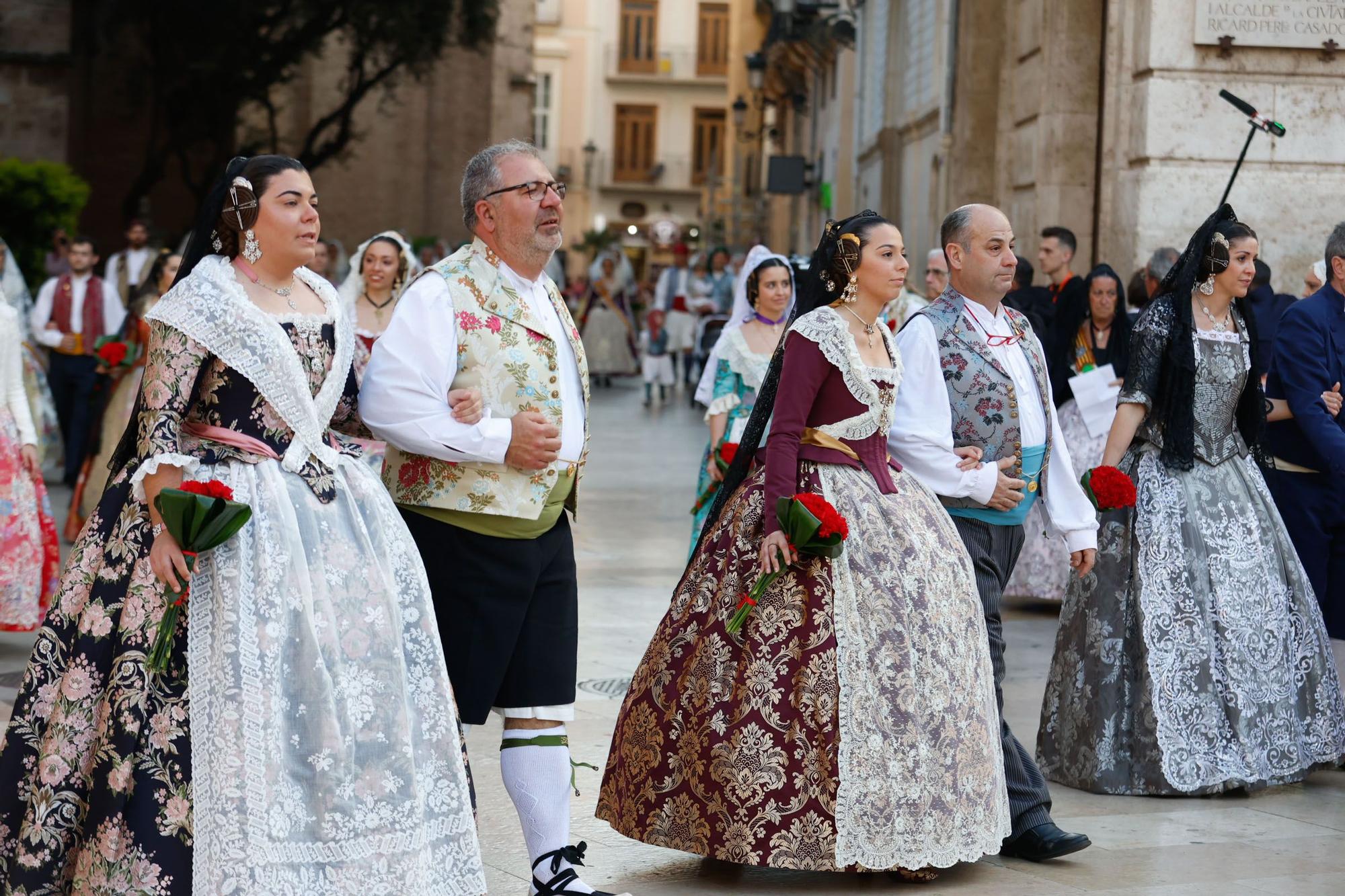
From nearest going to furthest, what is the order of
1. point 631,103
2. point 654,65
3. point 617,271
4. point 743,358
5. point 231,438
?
point 231,438
point 743,358
point 617,271
point 654,65
point 631,103

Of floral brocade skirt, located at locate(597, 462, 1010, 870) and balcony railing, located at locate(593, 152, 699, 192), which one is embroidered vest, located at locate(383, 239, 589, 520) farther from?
balcony railing, located at locate(593, 152, 699, 192)

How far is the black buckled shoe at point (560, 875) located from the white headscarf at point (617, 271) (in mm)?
23071

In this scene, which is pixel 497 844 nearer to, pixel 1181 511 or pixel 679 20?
pixel 1181 511

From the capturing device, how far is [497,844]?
209 inches

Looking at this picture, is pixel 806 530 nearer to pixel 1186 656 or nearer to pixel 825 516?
pixel 825 516

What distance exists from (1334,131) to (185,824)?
8.95m

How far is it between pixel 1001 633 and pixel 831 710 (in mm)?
865

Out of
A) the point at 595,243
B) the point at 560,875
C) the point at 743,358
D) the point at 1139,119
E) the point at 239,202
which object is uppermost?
the point at 595,243

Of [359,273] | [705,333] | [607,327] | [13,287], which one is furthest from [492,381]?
[607,327]

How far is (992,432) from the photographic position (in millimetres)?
5391

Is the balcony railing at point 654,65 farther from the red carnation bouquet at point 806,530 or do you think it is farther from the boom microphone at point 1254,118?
the red carnation bouquet at point 806,530

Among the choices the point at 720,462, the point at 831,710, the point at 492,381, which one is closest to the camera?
the point at 492,381

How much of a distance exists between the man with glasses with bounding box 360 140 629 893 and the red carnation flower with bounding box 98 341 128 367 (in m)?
5.77

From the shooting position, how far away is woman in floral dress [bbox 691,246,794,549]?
8336 mm
